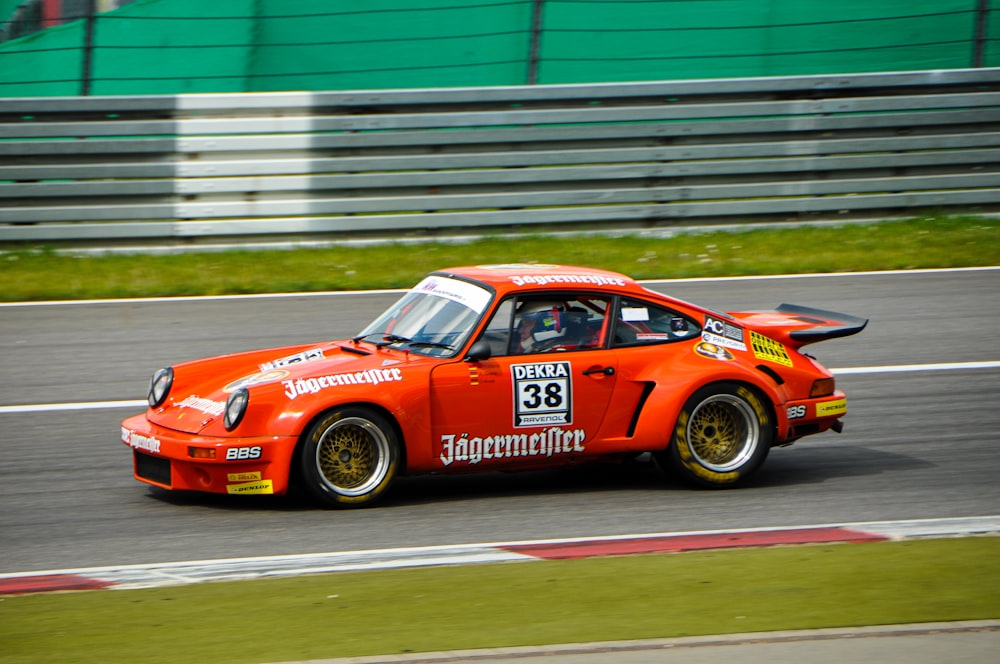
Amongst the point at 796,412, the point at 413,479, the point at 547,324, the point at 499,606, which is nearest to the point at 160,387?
the point at 413,479

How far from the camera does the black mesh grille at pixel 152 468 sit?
6.75 m

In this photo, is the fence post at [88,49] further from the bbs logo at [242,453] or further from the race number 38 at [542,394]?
the race number 38 at [542,394]

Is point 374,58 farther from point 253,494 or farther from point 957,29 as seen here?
point 253,494

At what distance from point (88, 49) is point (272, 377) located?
330 inches

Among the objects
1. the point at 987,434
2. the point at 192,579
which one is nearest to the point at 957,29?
the point at 987,434

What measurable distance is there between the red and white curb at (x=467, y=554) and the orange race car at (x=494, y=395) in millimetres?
754

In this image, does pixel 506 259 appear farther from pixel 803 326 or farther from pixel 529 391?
pixel 529 391

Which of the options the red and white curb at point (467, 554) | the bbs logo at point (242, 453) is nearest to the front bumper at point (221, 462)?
the bbs logo at point (242, 453)

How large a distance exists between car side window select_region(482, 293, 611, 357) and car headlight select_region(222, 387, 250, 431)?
1330 millimetres

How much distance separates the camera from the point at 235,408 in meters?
6.61

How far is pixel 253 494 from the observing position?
6.69 meters

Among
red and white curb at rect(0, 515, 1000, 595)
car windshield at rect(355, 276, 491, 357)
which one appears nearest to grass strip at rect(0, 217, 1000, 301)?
car windshield at rect(355, 276, 491, 357)

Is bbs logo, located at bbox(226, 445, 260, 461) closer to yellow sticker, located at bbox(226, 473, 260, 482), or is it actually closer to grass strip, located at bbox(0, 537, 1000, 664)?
yellow sticker, located at bbox(226, 473, 260, 482)

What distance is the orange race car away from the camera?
6645 millimetres
